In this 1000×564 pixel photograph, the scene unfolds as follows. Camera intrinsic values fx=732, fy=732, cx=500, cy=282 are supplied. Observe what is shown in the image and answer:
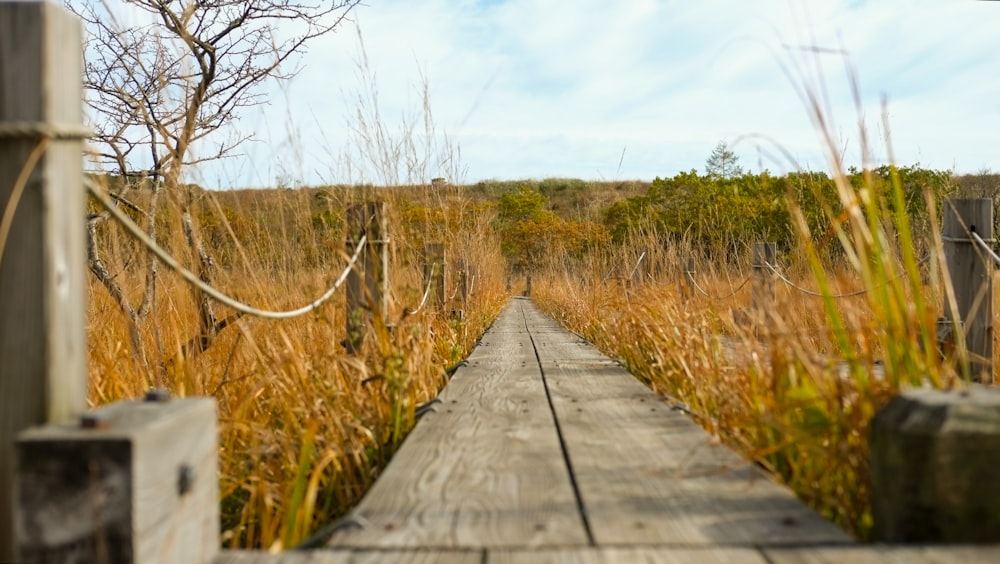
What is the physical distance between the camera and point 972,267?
3.22m

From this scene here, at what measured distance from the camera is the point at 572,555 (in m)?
1.14

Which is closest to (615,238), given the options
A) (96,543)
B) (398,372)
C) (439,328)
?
(439,328)

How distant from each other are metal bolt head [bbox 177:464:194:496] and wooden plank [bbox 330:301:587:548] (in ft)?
0.87

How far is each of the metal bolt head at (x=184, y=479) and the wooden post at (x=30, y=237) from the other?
0.18m

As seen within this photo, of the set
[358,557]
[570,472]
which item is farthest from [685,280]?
[358,557]

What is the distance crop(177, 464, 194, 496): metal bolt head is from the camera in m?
1.05

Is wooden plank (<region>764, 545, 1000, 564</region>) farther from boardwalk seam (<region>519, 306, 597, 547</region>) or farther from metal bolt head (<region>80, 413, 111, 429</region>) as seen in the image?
metal bolt head (<region>80, 413, 111, 429</region>)

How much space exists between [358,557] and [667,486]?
2.16ft

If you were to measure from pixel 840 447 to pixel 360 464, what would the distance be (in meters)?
1.13

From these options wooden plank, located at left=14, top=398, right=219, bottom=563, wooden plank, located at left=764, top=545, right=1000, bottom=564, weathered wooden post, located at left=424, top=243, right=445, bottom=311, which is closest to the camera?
wooden plank, located at left=14, top=398, right=219, bottom=563

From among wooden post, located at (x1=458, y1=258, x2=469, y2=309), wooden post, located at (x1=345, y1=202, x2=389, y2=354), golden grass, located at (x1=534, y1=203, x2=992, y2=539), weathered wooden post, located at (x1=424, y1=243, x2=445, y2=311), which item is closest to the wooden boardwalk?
golden grass, located at (x1=534, y1=203, x2=992, y2=539)

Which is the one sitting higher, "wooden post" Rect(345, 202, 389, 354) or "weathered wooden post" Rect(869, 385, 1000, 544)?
"wooden post" Rect(345, 202, 389, 354)

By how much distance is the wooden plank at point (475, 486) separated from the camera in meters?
1.23

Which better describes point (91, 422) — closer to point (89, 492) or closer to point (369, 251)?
point (89, 492)
